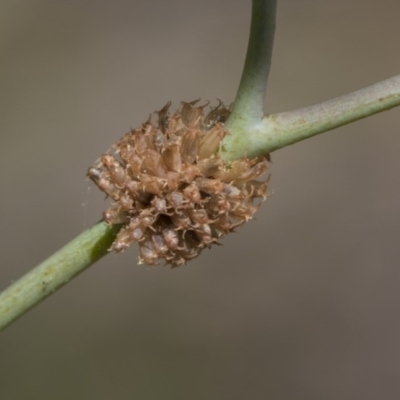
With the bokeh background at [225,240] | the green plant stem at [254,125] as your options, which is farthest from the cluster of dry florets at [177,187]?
the bokeh background at [225,240]

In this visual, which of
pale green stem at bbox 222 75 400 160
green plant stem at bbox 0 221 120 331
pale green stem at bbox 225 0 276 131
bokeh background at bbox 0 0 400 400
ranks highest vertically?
bokeh background at bbox 0 0 400 400

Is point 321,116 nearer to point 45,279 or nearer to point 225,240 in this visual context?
point 45,279

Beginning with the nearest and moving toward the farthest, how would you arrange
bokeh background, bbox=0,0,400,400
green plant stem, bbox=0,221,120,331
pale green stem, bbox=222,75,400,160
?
pale green stem, bbox=222,75,400,160
green plant stem, bbox=0,221,120,331
bokeh background, bbox=0,0,400,400

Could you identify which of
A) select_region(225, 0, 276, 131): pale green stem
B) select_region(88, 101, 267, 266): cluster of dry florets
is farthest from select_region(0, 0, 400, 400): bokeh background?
select_region(225, 0, 276, 131): pale green stem

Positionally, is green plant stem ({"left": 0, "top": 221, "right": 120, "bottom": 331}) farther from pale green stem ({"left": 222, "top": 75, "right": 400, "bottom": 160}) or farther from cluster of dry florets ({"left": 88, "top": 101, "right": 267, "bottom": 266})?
pale green stem ({"left": 222, "top": 75, "right": 400, "bottom": 160})

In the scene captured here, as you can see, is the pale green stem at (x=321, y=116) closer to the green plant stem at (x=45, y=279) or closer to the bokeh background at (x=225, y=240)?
the green plant stem at (x=45, y=279)

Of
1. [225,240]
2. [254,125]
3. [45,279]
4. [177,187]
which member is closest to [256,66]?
[254,125]

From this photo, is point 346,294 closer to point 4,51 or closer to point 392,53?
point 392,53
